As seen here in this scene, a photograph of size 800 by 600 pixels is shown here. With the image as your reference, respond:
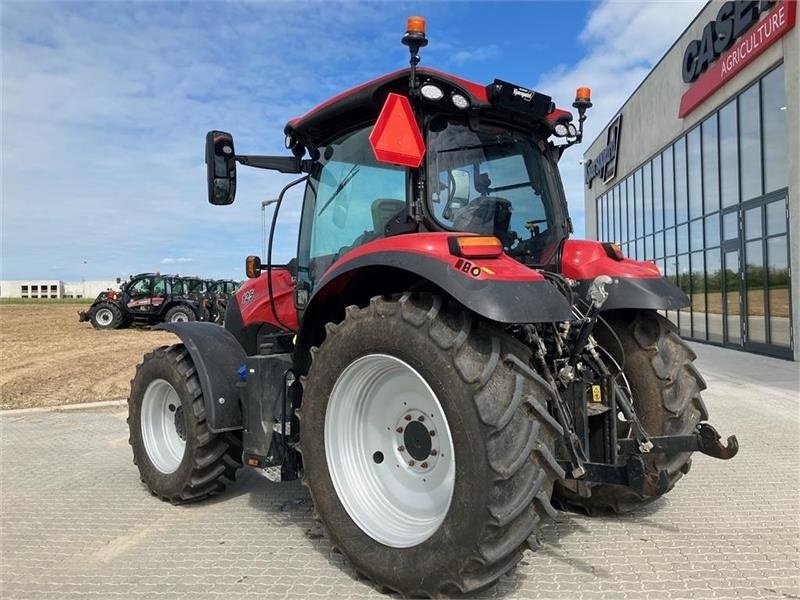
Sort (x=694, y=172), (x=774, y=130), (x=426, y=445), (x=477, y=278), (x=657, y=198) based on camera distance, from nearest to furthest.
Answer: (x=477, y=278) → (x=426, y=445) → (x=774, y=130) → (x=694, y=172) → (x=657, y=198)

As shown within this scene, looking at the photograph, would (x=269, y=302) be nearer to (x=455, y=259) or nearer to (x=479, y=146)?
(x=479, y=146)

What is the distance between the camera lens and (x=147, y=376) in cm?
452

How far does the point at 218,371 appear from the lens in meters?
4.10

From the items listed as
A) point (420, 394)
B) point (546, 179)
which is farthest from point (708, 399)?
point (420, 394)

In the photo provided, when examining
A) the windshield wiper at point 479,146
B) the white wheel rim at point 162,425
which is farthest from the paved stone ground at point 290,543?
the windshield wiper at point 479,146

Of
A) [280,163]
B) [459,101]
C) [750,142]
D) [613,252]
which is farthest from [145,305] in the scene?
[459,101]

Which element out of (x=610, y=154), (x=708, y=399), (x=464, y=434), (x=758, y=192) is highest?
(x=610, y=154)

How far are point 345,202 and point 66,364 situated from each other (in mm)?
10441

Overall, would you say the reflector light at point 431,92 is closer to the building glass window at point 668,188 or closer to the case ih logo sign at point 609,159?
the building glass window at point 668,188

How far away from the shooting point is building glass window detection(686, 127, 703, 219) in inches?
608

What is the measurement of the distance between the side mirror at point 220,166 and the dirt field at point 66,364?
6176 mm

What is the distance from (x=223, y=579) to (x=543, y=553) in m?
1.62

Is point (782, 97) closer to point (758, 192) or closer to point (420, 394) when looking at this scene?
point (758, 192)

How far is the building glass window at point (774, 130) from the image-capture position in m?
11.7
